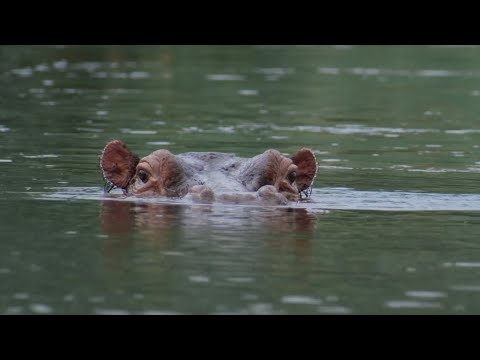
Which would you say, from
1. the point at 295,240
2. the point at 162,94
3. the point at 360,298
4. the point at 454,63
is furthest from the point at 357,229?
the point at 454,63

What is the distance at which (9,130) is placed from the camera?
22.5 metres

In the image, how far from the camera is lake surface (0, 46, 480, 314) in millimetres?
10523

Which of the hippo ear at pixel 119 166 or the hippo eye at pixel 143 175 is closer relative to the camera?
the hippo eye at pixel 143 175

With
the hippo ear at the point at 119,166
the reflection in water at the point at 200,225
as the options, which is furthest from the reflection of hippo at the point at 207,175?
the reflection in water at the point at 200,225

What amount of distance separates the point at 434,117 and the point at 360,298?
16.6 m

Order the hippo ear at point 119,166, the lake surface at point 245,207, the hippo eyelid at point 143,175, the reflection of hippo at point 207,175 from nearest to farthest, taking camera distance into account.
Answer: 1. the lake surface at point 245,207
2. the reflection of hippo at point 207,175
3. the hippo eyelid at point 143,175
4. the hippo ear at point 119,166

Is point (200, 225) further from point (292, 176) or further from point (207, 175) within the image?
point (292, 176)

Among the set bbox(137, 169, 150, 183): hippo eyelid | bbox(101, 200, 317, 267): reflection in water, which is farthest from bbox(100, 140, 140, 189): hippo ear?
bbox(101, 200, 317, 267): reflection in water

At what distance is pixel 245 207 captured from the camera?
46.6 ft

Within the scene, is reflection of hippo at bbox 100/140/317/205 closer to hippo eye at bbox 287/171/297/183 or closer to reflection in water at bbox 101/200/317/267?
hippo eye at bbox 287/171/297/183

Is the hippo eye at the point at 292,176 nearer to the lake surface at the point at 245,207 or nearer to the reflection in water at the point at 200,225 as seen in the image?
the lake surface at the point at 245,207

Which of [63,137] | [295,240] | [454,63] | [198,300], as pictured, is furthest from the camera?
[454,63]

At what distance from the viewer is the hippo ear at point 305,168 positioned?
16.0 metres

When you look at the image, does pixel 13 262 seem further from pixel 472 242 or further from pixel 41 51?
pixel 41 51
